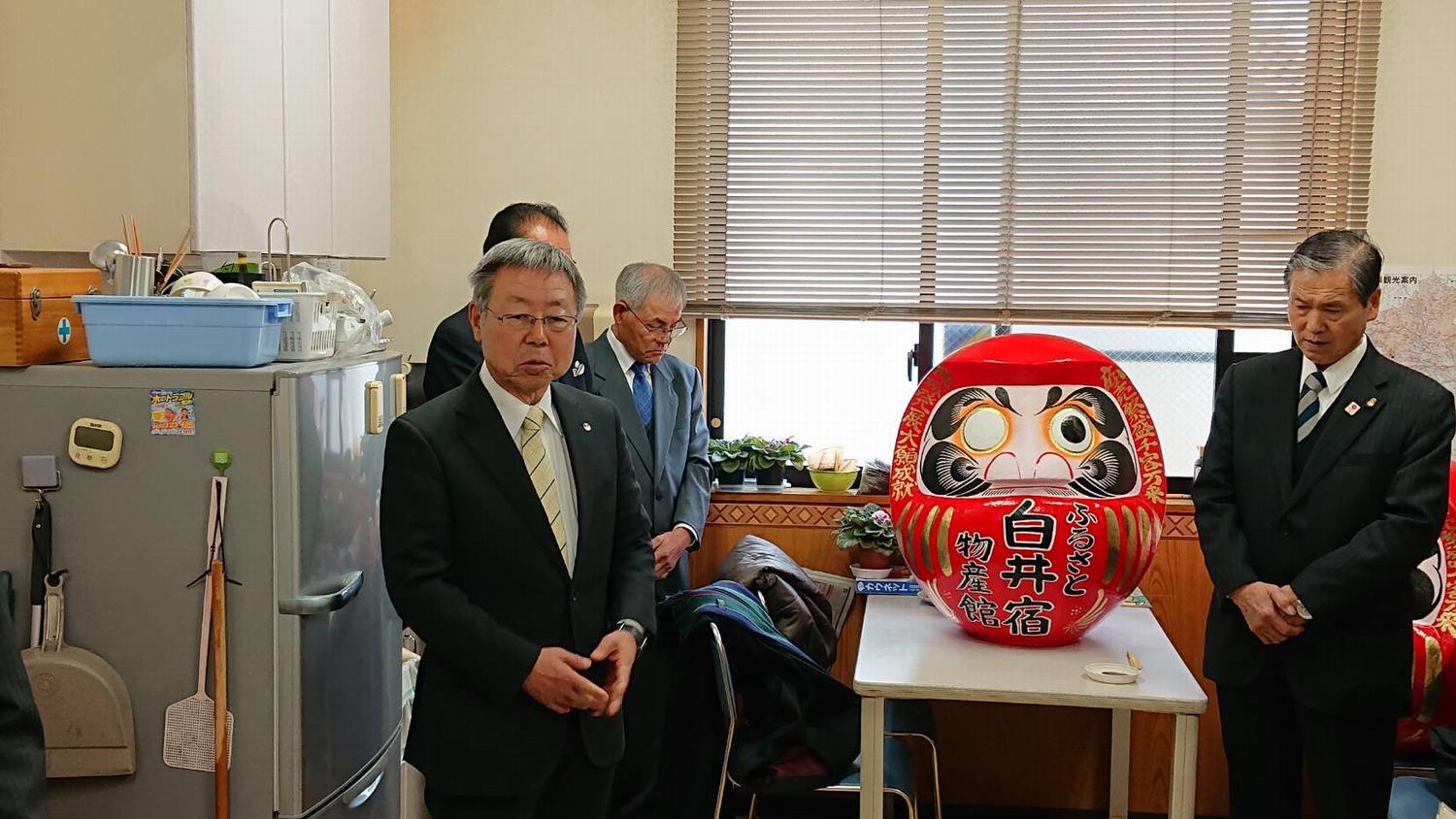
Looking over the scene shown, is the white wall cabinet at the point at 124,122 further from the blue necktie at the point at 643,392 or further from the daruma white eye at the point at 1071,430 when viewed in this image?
the daruma white eye at the point at 1071,430

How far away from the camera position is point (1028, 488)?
2711mm

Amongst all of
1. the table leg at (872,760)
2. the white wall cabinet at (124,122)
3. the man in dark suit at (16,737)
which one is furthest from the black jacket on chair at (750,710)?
the man in dark suit at (16,737)

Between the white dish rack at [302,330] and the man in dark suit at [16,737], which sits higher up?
the white dish rack at [302,330]

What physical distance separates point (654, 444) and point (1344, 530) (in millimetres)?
1519

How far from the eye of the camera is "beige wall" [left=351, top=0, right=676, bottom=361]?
144 inches

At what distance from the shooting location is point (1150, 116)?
3.54 meters

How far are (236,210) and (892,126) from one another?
1828 mm

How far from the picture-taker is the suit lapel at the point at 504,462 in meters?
1.84

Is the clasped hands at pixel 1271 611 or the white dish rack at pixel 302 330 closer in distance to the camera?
the white dish rack at pixel 302 330

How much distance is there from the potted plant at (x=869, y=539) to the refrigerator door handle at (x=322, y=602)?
1.46m

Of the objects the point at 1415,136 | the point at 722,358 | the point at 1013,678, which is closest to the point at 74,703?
the point at 1013,678

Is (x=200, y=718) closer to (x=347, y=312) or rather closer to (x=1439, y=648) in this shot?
(x=347, y=312)

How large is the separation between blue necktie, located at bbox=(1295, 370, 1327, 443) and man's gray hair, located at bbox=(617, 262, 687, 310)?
1351 mm

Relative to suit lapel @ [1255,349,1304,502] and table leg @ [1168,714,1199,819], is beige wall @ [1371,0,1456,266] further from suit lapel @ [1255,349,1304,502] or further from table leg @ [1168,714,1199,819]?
table leg @ [1168,714,1199,819]
